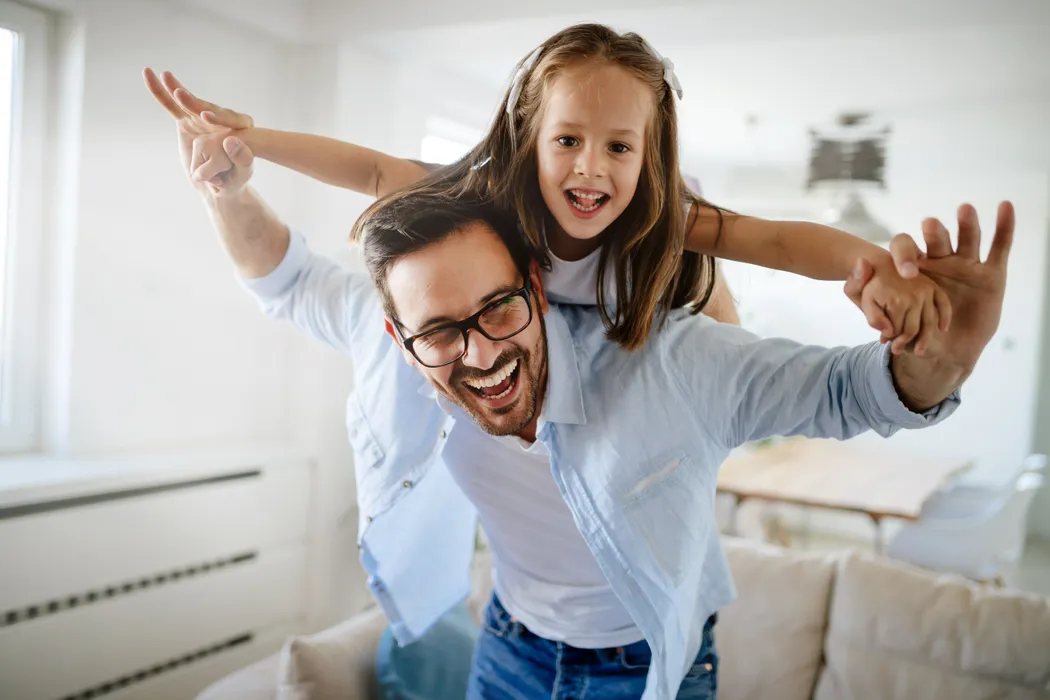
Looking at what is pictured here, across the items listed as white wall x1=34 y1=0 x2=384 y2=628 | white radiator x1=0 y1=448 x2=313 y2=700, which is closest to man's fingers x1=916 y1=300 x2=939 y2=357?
white radiator x1=0 y1=448 x2=313 y2=700

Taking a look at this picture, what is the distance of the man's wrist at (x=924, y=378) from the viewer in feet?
2.39

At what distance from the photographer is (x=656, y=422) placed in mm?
946

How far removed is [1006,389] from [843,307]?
125 cm

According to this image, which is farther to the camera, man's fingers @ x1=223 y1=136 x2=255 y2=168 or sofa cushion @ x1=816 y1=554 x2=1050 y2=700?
sofa cushion @ x1=816 y1=554 x2=1050 y2=700

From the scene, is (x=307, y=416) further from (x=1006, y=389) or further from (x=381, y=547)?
(x=1006, y=389)

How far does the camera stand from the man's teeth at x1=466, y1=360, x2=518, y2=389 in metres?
0.91

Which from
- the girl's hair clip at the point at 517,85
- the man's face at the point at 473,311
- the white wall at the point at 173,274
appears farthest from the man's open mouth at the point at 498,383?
the white wall at the point at 173,274

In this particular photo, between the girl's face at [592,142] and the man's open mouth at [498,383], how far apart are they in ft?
0.58

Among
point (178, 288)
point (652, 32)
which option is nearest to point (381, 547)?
point (178, 288)

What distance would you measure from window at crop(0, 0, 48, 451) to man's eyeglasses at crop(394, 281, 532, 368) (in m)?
1.80

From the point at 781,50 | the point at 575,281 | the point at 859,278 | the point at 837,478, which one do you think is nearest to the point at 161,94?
the point at 575,281

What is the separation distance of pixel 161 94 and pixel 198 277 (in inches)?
66.9

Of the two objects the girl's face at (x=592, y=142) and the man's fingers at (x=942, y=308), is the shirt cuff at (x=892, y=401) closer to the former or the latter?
the man's fingers at (x=942, y=308)

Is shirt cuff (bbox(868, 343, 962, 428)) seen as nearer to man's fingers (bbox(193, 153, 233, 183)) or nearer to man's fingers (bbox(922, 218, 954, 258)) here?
man's fingers (bbox(922, 218, 954, 258))
